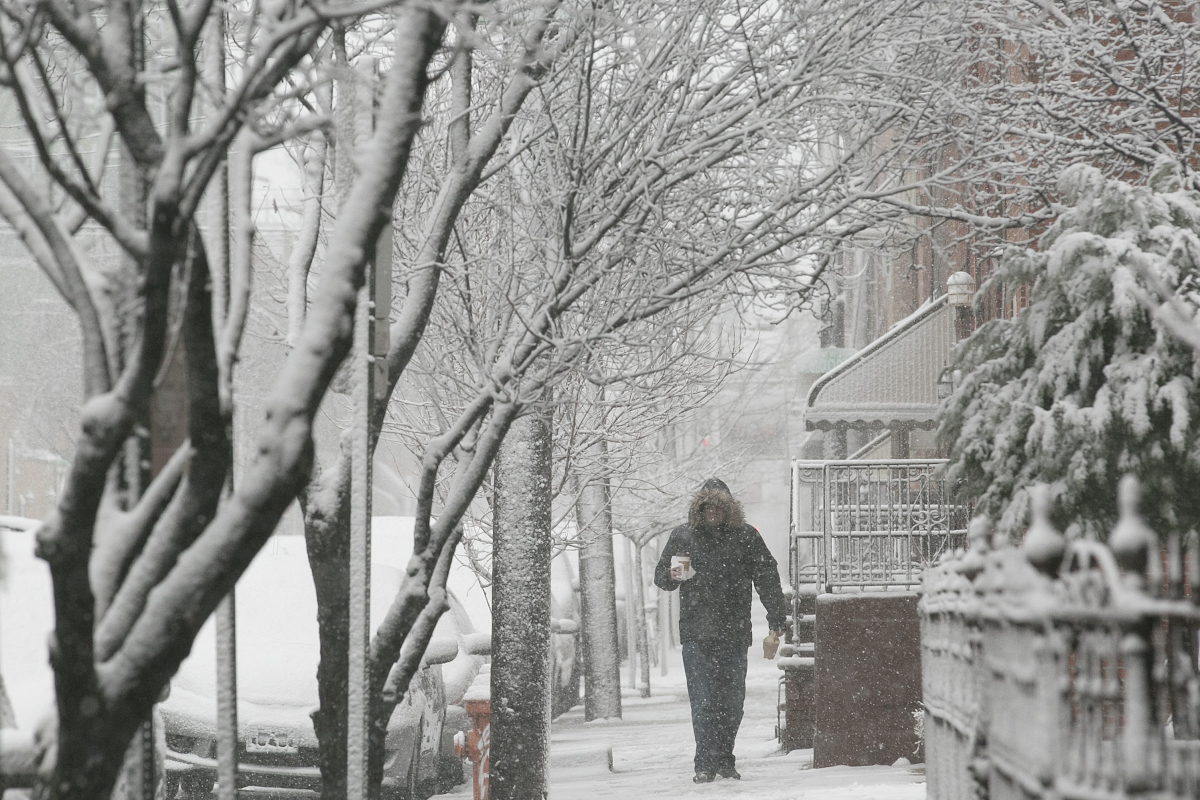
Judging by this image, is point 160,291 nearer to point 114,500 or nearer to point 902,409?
point 114,500

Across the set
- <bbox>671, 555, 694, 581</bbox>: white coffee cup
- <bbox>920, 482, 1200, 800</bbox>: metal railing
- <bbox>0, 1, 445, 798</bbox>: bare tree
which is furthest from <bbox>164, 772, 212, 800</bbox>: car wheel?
<bbox>920, 482, 1200, 800</bbox>: metal railing

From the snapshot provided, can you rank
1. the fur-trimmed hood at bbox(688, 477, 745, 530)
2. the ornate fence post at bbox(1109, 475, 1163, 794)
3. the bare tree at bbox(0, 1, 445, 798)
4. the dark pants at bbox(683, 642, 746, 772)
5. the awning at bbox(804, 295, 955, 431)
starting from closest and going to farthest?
1. the ornate fence post at bbox(1109, 475, 1163, 794)
2. the bare tree at bbox(0, 1, 445, 798)
3. the dark pants at bbox(683, 642, 746, 772)
4. the fur-trimmed hood at bbox(688, 477, 745, 530)
5. the awning at bbox(804, 295, 955, 431)

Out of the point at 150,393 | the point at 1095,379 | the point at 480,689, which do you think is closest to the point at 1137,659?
the point at 150,393

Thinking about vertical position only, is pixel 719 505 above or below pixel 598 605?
above

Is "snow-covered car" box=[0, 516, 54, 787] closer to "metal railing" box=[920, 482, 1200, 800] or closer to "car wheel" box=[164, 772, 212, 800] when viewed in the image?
"car wheel" box=[164, 772, 212, 800]

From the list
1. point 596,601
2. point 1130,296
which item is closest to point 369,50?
point 1130,296

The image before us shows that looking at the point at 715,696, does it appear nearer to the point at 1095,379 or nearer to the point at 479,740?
the point at 479,740

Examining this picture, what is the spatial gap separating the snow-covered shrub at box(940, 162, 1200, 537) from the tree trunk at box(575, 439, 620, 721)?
9.08 m

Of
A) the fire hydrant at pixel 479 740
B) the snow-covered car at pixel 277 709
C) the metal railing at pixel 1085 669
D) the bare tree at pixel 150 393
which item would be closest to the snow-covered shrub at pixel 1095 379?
the fire hydrant at pixel 479 740

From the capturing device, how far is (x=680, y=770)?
10.1 m

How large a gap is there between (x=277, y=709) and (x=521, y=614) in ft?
6.29

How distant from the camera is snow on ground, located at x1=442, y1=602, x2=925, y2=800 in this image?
8312 millimetres

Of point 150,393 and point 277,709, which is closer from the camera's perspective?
point 150,393

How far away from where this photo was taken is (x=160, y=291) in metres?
3.17
